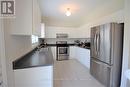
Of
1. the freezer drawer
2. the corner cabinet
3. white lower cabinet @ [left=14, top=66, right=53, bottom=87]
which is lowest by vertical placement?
the freezer drawer

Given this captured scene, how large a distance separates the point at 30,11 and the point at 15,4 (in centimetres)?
24

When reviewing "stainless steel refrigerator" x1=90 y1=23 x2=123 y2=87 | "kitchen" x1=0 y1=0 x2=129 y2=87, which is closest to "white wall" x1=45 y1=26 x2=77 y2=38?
"kitchen" x1=0 y1=0 x2=129 y2=87

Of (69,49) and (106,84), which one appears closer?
(106,84)

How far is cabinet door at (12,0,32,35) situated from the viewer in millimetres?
1732

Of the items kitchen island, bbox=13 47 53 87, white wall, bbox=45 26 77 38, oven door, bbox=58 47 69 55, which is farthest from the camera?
white wall, bbox=45 26 77 38

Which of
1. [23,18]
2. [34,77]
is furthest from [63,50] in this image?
[23,18]

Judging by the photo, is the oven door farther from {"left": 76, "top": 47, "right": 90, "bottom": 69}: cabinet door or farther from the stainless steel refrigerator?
the stainless steel refrigerator

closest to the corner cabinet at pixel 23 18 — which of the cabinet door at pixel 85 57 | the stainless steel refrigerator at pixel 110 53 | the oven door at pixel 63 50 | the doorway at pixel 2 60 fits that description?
the doorway at pixel 2 60

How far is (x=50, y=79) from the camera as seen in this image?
6.79 ft

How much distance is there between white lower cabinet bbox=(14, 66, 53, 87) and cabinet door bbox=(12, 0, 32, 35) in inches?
26.2

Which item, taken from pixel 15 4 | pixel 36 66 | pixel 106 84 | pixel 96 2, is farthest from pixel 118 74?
pixel 15 4

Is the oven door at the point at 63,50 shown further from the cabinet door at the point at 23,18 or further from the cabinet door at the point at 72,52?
the cabinet door at the point at 23,18

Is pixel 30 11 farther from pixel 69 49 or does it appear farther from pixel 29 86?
pixel 69 49

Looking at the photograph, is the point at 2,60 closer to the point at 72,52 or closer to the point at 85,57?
the point at 85,57
